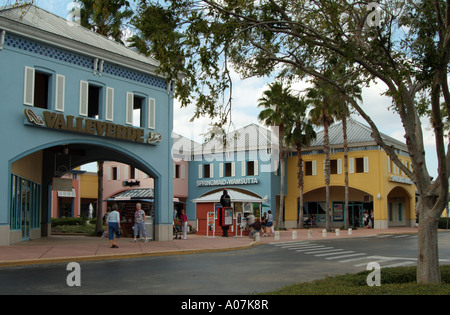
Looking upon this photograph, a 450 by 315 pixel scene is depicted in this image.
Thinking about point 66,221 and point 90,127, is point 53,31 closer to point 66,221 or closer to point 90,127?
point 90,127

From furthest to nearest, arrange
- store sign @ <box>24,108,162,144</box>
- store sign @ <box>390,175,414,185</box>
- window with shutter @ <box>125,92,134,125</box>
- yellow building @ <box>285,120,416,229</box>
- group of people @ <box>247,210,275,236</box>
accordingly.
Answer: store sign @ <box>390,175,414,185</box> < yellow building @ <box>285,120,416,229</box> < group of people @ <box>247,210,275,236</box> < window with shutter @ <box>125,92,134,125</box> < store sign @ <box>24,108,162,144</box>

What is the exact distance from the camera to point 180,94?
9.89 metres

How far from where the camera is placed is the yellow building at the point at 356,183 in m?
43.4

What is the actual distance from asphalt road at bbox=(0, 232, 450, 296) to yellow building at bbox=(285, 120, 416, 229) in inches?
1048

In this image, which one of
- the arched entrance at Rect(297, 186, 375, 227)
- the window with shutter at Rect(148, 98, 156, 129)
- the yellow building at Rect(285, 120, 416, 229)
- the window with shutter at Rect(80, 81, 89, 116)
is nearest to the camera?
the window with shutter at Rect(80, 81, 89, 116)

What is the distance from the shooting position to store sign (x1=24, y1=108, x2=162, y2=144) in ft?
61.3

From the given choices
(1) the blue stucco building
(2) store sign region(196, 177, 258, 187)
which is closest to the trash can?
(1) the blue stucco building

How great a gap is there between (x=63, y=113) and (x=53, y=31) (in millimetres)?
3499

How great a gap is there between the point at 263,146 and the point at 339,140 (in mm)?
7354

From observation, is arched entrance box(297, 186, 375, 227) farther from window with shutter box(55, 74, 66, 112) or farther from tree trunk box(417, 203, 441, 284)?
tree trunk box(417, 203, 441, 284)

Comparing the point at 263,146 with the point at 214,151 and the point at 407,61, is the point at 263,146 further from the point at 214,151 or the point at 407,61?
the point at 407,61

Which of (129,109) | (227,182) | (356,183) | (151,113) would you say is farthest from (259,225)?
(227,182)

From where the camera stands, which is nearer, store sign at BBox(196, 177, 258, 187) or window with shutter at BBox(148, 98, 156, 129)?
window with shutter at BBox(148, 98, 156, 129)

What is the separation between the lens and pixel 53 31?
65.8 ft
